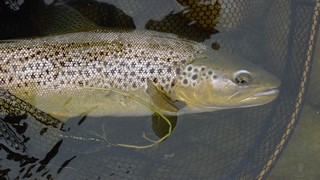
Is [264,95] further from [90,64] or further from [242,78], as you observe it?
[90,64]

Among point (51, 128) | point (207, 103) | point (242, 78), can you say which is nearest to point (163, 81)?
point (207, 103)

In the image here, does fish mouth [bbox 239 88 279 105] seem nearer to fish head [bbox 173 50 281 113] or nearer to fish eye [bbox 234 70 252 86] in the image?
fish head [bbox 173 50 281 113]

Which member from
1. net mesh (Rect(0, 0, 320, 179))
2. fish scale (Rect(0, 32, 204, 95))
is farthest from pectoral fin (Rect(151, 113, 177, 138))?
fish scale (Rect(0, 32, 204, 95))

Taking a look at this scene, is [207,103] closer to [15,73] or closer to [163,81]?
[163,81]

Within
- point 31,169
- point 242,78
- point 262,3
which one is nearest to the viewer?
point 242,78

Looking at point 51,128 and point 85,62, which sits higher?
point 85,62

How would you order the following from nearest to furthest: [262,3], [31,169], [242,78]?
[242,78]
[31,169]
[262,3]
